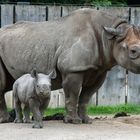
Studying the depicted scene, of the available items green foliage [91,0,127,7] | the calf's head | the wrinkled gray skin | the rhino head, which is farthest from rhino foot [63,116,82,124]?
green foliage [91,0,127,7]

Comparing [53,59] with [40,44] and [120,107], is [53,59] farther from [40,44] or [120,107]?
[120,107]

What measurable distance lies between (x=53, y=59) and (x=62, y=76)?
314 millimetres

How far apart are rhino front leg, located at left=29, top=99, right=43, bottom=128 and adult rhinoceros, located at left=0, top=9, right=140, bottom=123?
0.66 m

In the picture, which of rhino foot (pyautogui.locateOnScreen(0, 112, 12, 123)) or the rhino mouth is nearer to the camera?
the rhino mouth

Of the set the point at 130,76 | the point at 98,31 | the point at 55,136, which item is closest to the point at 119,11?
the point at 130,76

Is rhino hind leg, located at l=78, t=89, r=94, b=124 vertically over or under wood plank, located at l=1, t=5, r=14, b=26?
under

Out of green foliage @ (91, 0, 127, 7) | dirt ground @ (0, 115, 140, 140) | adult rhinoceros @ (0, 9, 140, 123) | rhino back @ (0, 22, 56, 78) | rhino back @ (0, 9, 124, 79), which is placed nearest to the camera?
dirt ground @ (0, 115, 140, 140)

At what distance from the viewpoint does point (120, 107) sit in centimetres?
1369

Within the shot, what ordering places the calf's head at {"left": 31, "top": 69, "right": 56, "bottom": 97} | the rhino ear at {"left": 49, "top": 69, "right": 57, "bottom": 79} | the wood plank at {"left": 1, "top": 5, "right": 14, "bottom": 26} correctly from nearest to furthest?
the calf's head at {"left": 31, "top": 69, "right": 56, "bottom": 97} < the rhino ear at {"left": 49, "top": 69, "right": 57, "bottom": 79} < the wood plank at {"left": 1, "top": 5, "right": 14, "bottom": 26}

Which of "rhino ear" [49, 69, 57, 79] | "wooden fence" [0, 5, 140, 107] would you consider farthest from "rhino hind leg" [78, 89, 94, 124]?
"wooden fence" [0, 5, 140, 107]

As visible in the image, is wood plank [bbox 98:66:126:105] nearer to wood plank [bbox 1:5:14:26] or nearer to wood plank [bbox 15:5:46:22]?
wood plank [bbox 15:5:46:22]

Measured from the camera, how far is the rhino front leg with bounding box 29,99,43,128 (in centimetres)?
958

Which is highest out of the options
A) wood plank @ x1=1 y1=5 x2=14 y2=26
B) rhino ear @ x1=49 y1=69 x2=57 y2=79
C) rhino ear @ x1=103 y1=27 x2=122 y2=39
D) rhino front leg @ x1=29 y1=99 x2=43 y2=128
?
wood plank @ x1=1 y1=5 x2=14 y2=26

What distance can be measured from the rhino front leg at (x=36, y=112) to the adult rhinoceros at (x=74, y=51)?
2.17 ft
